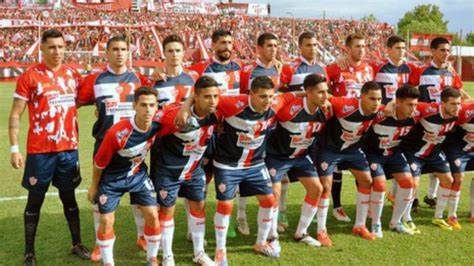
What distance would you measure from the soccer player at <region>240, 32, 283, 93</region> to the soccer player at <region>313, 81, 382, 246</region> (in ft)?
2.79

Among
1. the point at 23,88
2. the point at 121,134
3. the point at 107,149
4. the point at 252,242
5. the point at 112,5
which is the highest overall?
the point at 112,5

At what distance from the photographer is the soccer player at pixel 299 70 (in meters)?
5.94

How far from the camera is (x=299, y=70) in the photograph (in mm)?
5973

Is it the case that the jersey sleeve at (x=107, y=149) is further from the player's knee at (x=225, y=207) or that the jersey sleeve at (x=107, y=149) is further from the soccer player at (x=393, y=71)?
the soccer player at (x=393, y=71)

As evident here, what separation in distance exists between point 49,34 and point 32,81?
488 millimetres

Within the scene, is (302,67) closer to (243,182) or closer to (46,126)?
(243,182)

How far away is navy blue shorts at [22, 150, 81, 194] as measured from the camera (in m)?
4.71

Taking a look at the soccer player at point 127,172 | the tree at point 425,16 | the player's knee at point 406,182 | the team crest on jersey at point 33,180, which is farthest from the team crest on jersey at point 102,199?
the tree at point 425,16

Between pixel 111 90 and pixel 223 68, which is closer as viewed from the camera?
pixel 111 90

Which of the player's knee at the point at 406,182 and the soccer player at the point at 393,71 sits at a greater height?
the soccer player at the point at 393,71

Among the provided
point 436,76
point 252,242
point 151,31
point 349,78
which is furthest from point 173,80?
point 151,31

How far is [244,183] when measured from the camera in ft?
16.4

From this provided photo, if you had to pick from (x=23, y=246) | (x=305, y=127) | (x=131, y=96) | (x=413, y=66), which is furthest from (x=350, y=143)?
(x=23, y=246)

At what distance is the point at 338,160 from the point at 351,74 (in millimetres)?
1296
